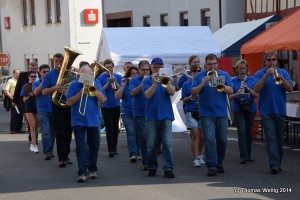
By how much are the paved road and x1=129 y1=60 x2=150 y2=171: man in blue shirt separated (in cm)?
39

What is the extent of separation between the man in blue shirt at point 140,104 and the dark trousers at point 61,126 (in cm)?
113

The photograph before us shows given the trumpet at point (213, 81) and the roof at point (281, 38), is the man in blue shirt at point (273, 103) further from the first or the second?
the roof at point (281, 38)

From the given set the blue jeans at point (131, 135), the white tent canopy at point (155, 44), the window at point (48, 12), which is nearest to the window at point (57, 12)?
the window at point (48, 12)

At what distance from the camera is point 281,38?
16453 mm

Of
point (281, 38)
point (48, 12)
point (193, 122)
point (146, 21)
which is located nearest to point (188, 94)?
point (193, 122)

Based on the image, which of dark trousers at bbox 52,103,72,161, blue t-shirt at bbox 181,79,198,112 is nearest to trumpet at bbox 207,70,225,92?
blue t-shirt at bbox 181,79,198,112

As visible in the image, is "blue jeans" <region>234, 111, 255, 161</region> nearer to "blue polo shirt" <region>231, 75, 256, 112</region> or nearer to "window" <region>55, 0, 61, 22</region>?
"blue polo shirt" <region>231, 75, 256, 112</region>

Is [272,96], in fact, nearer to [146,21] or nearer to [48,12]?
[146,21]

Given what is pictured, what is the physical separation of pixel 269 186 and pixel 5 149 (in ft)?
25.7

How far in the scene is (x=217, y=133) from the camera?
12.5 m

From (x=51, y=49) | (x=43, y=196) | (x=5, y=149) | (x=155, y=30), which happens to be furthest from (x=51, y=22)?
(x=43, y=196)

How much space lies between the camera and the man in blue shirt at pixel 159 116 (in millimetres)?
12180

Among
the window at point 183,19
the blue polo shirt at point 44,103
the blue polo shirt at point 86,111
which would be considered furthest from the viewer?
the window at point 183,19

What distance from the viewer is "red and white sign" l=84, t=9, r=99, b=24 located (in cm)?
3972
